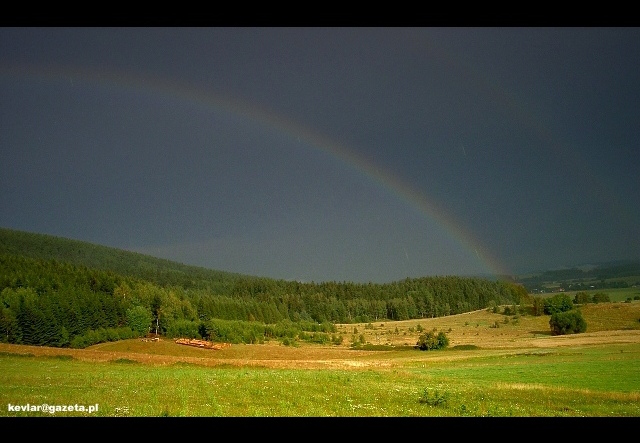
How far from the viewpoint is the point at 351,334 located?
601 inches

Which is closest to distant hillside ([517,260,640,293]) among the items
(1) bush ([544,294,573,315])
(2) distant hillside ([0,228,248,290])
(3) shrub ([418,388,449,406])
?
(1) bush ([544,294,573,315])

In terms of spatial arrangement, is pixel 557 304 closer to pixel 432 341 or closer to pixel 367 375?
pixel 432 341

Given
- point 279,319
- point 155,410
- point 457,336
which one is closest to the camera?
point 155,410

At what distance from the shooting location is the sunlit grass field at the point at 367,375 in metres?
8.73

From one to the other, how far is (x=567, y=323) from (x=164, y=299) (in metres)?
13.1

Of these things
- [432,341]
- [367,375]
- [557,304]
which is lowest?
[367,375]

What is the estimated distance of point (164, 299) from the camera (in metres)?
13.7

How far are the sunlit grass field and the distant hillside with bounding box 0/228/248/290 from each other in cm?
275

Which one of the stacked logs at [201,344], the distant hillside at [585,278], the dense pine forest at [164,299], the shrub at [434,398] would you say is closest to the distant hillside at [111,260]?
the dense pine forest at [164,299]

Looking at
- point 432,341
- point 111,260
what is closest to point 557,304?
point 432,341

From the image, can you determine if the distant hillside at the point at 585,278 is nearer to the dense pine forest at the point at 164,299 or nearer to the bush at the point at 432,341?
the dense pine forest at the point at 164,299

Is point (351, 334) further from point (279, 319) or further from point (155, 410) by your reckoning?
point (155, 410)
